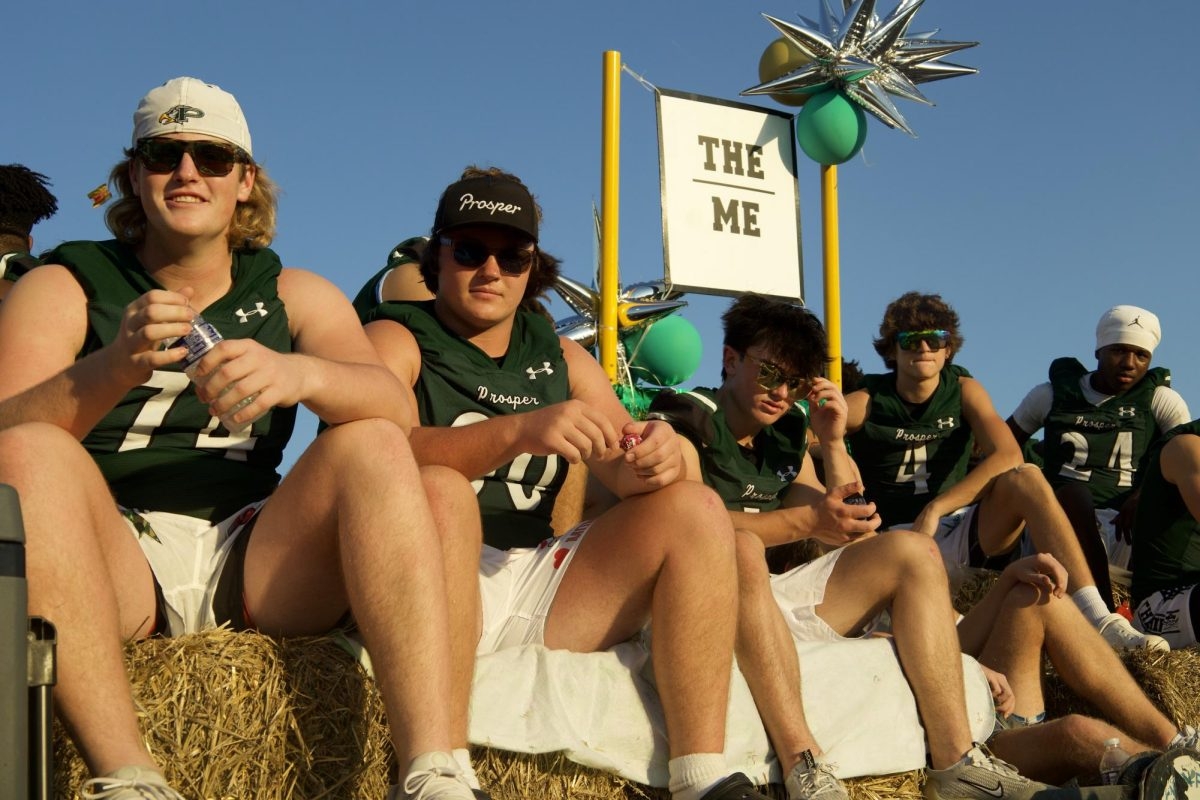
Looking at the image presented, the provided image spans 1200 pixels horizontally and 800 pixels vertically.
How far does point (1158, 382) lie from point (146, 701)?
235 inches

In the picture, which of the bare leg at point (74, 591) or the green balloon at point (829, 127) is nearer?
the bare leg at point (74, 591)

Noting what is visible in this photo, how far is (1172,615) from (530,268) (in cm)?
333

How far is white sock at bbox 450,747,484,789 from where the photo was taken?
259 centimetres

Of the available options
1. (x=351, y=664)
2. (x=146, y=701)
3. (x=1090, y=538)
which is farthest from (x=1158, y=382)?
(x=146, y=701)

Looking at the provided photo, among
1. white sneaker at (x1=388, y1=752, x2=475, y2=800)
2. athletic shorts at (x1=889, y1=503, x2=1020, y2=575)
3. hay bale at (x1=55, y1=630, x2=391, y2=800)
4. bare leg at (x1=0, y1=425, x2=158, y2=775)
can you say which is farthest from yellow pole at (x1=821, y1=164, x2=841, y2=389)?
bare leg at (x1=0, y1=425, x2=158, y2=775)

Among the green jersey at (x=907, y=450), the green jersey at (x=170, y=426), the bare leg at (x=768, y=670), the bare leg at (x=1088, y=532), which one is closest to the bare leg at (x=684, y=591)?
the bare leg at (x=768, y=670)

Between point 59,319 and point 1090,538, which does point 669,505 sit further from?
point 1090,538

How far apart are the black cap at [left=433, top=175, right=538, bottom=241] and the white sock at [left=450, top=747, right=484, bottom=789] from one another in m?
1.53

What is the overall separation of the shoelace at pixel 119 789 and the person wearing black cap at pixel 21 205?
342 centimetres

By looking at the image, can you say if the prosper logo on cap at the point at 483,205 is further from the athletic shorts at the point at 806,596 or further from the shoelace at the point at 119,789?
the shoelace at the point at 119,789

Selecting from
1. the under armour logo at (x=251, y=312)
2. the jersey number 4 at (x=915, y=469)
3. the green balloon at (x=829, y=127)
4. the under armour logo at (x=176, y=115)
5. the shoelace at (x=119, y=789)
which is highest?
the green balloon at (x=829, y=127)

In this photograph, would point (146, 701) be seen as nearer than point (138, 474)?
Yes

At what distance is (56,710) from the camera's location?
2.38 m

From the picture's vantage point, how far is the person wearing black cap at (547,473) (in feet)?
10.4
